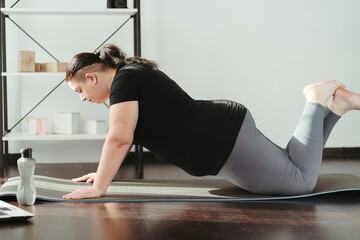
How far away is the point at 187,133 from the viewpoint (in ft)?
6.42

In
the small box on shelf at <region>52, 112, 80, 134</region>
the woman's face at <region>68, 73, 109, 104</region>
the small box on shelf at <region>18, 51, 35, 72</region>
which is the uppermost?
the small box on shelf at <region>18, 51, 35, 72</region>

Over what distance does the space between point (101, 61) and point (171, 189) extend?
0.64 m

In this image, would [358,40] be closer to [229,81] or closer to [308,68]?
[308,68]

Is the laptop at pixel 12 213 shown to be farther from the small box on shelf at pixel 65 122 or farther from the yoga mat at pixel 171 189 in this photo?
the small box on shelf at pixel 65 122

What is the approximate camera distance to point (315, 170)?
2.04 metres

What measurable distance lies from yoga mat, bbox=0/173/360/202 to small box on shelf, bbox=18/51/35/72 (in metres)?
0.99

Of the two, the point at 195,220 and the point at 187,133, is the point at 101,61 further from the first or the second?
the point at 195,220

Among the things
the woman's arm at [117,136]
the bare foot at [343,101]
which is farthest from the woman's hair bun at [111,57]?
→ the bare foot at [343,101]

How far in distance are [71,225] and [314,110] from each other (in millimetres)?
1030

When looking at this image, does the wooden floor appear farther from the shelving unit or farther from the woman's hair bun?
the shelving unit

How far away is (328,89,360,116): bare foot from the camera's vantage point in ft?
7.05

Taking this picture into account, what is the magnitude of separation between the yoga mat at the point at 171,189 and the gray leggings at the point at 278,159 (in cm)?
6

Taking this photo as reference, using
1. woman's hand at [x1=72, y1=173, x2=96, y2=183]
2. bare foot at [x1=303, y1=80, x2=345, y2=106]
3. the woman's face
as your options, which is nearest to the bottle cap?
the woman's face

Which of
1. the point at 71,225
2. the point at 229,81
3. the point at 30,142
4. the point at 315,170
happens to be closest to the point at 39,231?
the point at 71,225
